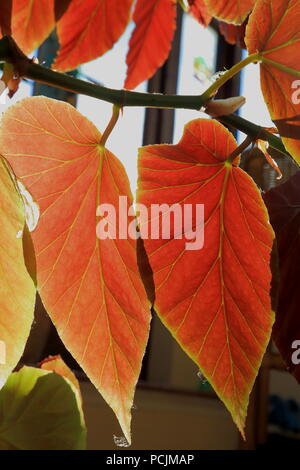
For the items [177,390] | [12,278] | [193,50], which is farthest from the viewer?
[193,50]

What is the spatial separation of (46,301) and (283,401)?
6.25 feet

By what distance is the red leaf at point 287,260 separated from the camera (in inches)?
4.1

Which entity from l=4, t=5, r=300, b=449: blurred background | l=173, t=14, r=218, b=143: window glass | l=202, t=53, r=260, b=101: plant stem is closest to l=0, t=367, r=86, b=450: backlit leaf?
l=202, t=53, r=260, b=101: plant stem

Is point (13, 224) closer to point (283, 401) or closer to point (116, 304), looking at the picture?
point (116, 304)

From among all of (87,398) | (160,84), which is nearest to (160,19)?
(87,398)

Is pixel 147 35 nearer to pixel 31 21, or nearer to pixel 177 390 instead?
pixel 31 21

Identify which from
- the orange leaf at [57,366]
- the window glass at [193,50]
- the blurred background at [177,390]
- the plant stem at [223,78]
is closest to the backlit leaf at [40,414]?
the orange leaf at [57,366]

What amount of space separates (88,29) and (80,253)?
9 cm

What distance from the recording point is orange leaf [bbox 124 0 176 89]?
0.62 feet

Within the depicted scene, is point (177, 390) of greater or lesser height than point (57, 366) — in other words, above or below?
below

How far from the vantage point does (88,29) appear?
160 mm

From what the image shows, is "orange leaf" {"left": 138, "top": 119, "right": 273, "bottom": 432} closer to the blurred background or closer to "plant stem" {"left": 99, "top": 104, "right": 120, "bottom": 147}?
"plant stem" {"left": 99, "top": 104, "right": 120, "bottom": 147}

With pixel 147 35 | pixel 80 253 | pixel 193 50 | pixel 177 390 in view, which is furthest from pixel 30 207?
pixel 193 50

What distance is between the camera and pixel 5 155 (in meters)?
0.10
